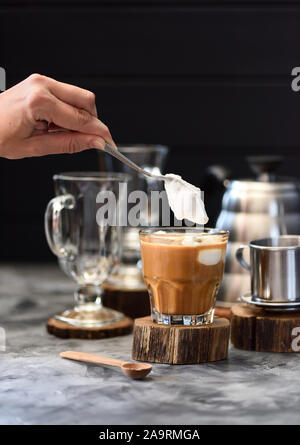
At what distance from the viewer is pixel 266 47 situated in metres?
2.38

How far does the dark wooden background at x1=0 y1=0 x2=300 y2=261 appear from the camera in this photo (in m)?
2.38

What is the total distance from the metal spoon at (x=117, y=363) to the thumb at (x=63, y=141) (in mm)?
336

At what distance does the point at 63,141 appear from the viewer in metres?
1.28

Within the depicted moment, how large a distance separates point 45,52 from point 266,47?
687mm

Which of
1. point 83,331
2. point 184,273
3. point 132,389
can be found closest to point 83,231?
point 83,331

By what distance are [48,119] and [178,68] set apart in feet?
4.09

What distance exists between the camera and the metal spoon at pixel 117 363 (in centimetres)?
115

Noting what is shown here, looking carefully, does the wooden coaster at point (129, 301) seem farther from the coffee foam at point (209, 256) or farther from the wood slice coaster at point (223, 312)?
the coffee foam at point (209, 256)

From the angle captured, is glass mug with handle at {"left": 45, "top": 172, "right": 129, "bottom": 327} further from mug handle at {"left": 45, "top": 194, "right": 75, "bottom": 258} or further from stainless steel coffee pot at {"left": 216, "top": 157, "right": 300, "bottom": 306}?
stainless steel coffee pot at {"left": 216, "top": 157, "right": 300, "bottom": 306}

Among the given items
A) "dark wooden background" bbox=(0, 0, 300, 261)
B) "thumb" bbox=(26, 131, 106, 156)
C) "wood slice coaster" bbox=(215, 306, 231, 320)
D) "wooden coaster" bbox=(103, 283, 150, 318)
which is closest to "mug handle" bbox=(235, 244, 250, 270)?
"wood slice coaster" bbox=(215, 306, 231, 320)

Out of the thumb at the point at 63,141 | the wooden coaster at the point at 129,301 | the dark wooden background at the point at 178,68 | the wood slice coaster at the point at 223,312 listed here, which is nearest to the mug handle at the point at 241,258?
the wood slice coaster at the point at 223,312
